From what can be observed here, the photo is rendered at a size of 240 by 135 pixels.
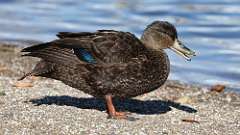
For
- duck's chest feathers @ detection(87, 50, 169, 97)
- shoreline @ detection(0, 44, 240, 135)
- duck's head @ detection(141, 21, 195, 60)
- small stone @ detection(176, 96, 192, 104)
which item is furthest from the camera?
small stone @ detection(176, 96, 192, 104)

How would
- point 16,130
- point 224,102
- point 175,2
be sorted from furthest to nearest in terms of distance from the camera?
point 175,2 → point 224,102 → point 16,130

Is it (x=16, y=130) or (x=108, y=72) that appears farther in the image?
(x=108, y=72)

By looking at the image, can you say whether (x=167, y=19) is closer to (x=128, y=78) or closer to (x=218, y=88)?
(x=218, y=88)

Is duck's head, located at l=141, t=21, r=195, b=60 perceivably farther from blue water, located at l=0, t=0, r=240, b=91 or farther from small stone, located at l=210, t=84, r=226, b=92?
blue water, located at l=0, t=0, r=240, b=91

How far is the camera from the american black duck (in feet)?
28.0

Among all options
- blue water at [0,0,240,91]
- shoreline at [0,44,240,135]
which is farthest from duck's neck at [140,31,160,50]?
blue water at [0,0,240,91]

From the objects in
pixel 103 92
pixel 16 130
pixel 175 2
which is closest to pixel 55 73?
pixel 103 92

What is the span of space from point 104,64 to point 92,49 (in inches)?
8.0

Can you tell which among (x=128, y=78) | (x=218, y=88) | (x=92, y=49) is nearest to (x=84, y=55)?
(x=92, y=49)

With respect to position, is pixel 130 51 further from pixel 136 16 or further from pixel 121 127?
pixel 136 16

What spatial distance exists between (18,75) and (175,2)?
9073 millimetres

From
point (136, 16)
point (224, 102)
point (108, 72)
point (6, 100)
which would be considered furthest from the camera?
point (136, 16)

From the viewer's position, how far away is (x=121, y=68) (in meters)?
8.53

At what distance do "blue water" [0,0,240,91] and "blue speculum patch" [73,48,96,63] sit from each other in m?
3.69
